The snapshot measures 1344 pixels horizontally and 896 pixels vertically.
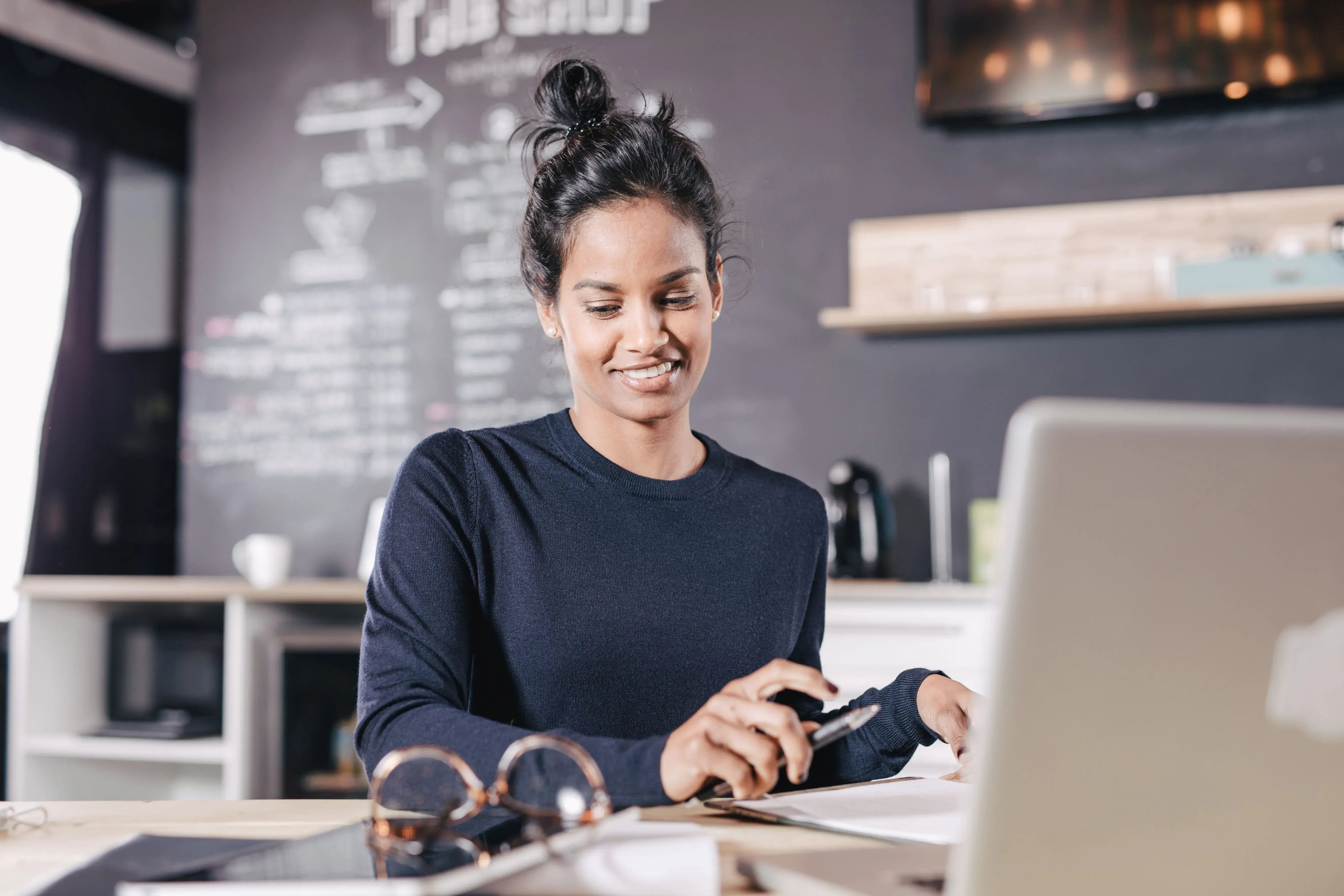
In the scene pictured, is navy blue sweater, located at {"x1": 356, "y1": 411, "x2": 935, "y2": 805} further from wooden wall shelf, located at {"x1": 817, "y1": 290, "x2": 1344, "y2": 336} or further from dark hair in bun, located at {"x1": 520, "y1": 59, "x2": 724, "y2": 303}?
wooden wall shelf, located at {"x1": 817, "y1": 290, "x2": 1344, "y2": 336}

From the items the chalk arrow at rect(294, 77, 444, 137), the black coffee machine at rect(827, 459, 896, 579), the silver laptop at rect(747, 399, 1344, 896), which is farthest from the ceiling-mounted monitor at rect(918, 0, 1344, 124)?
the silver laptop at rect(747, 399, 1344, 896)

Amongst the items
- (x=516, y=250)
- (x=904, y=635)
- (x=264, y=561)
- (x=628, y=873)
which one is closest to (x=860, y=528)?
(x=904, y=635)

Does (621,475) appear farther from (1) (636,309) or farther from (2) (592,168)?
(2) (592,168)

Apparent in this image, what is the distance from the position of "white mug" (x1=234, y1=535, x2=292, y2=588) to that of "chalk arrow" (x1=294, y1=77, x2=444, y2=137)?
48.6 inches

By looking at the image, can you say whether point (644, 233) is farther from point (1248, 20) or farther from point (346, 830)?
point (1248, 20)

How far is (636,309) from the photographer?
4.08 feet

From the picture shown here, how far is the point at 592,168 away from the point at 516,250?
1.95m

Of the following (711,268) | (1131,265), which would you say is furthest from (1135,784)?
(1131,265)

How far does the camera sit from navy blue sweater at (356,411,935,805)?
1112mm

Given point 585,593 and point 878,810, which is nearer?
point 878,810

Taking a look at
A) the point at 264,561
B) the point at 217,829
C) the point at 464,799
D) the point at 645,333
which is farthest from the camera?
the point at 264,561

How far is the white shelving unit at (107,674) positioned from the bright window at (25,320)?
19cm

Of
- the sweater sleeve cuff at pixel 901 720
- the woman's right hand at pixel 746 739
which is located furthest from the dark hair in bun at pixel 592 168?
the woman's right hand at pixel 746 739

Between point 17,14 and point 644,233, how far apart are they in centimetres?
252
